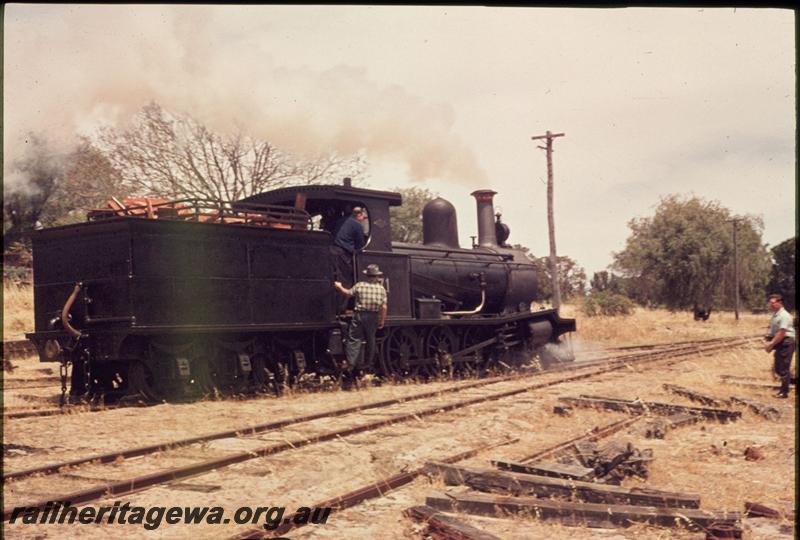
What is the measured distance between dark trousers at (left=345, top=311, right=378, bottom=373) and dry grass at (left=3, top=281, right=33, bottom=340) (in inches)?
359

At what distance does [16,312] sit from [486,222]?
38.5 feet

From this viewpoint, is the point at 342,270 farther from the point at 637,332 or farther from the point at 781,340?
the point at 637,332

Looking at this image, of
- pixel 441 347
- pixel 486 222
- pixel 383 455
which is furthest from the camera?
pixel 486 222

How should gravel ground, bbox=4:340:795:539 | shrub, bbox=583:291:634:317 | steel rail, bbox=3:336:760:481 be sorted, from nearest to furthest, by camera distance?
gravel ground, bbox=4:340:795:539, steel rail, bbox=3:336:760:481, shrub, bbox=583:291:634:317

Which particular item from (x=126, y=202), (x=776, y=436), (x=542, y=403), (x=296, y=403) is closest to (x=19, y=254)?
(x=126, y=202)

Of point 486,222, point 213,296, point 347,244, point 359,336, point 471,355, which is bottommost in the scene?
point 471,355

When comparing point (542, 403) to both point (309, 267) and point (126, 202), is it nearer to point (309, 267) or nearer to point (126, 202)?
point (309, 267)

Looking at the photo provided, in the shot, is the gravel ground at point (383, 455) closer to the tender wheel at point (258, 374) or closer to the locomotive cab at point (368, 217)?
the tender wheel at point (258, 374)

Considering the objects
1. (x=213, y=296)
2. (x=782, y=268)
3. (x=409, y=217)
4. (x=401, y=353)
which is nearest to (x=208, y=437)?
(x=213, y=296)

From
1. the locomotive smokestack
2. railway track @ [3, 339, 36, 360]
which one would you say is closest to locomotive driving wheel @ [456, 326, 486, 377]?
the locomotive smokestack

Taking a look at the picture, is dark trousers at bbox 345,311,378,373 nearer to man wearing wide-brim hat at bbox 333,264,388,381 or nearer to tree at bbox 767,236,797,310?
man wearing wide-brim hat at bbox 333,264,388,381

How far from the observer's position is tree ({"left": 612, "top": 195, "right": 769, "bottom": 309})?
46312 millimetres

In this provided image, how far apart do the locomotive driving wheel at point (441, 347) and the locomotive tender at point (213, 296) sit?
0.07 meters

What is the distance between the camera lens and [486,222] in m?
15.5
